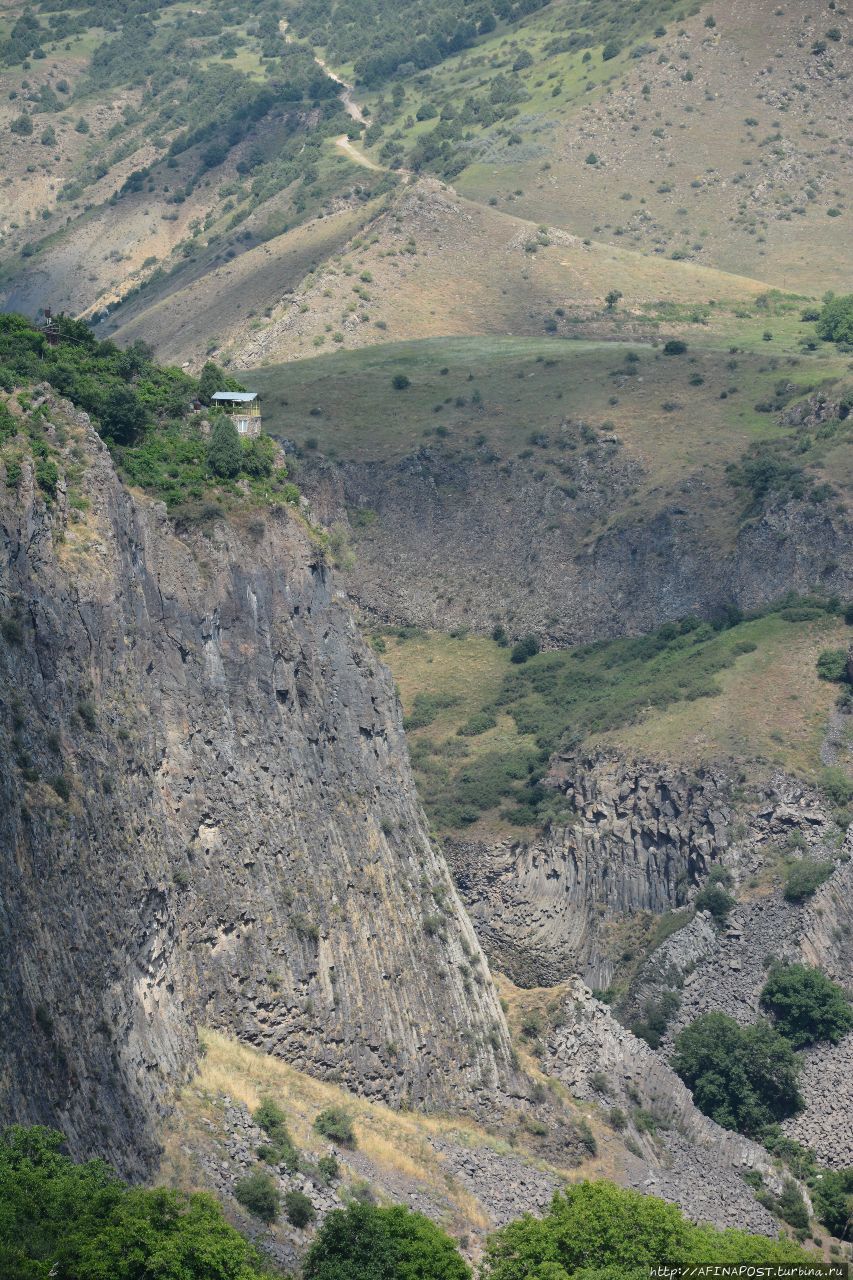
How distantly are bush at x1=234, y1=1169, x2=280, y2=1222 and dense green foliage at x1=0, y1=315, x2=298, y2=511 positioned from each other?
28360mm

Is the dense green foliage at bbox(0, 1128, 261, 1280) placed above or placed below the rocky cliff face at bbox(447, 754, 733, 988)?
above

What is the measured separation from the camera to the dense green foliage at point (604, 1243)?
3615 inches

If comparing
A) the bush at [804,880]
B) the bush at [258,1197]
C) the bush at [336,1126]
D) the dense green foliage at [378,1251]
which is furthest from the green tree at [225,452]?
the bush at [804,880]

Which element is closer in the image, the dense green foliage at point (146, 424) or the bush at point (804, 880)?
the dense green foliage at point (146, 424)

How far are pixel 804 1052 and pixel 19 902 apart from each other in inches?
2236

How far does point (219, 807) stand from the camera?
105 metres

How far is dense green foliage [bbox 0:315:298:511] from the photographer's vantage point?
111 m

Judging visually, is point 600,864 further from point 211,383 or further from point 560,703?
point 211,383

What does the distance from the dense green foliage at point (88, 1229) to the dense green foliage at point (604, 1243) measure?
11.7 meters

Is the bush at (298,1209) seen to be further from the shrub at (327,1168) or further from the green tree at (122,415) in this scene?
the green tree at (122,415)

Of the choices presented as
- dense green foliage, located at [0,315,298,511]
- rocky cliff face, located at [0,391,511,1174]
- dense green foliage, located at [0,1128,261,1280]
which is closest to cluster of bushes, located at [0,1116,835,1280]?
dense green foliage, located at [0,1128,261,1280]

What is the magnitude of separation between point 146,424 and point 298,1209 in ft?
121

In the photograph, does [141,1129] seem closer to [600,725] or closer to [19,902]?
[19,902]

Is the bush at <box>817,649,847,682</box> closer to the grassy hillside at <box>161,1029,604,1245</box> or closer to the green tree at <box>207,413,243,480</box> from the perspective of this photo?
the green tree at <box>207,413,243,480</box>
